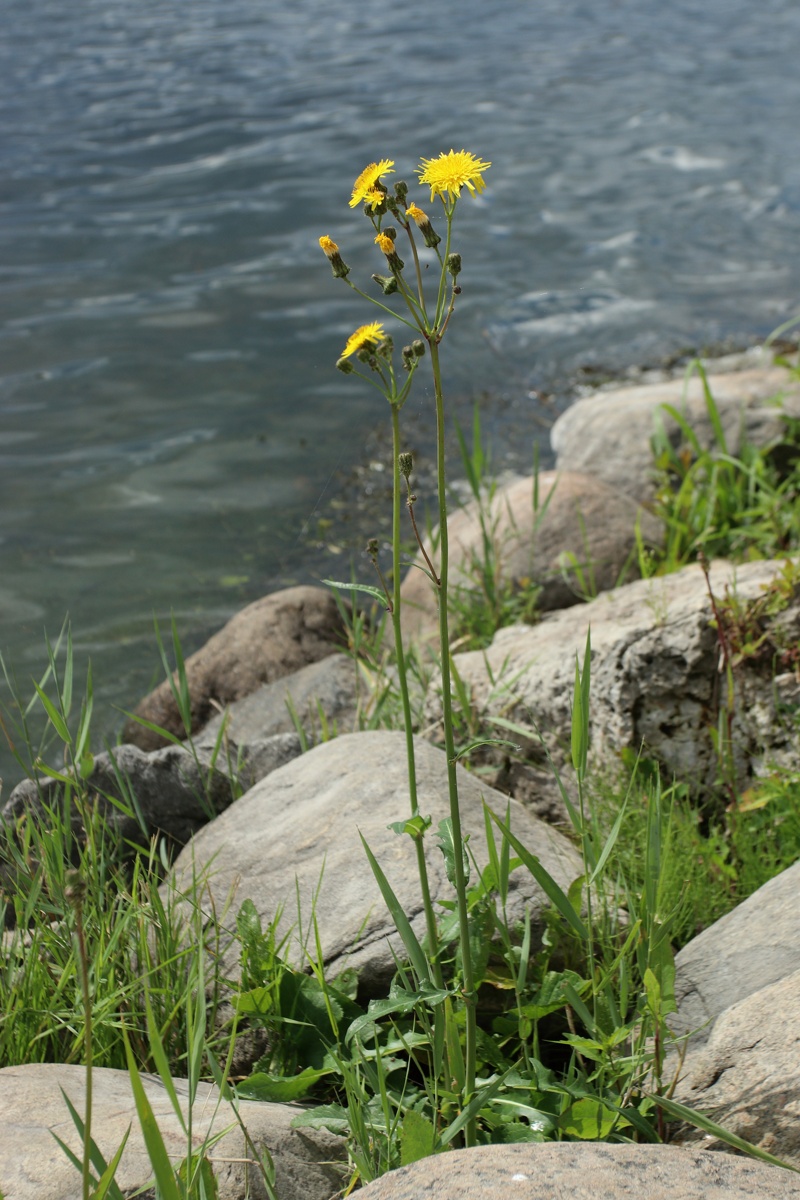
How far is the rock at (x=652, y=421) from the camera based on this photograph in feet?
15.4

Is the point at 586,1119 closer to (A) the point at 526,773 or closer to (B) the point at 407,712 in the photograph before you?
(B) the point at 407,712

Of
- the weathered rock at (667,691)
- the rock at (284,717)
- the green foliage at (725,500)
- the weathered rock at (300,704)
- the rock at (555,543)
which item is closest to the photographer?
the weathered rock at (667,691)

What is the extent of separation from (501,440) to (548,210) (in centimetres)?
376

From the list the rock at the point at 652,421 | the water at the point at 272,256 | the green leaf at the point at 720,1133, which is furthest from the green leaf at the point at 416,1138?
the rock at the point at 652,421

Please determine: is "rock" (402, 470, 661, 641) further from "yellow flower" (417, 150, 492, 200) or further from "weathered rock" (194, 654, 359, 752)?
"yellow flower" (417, 150, 492, 200)

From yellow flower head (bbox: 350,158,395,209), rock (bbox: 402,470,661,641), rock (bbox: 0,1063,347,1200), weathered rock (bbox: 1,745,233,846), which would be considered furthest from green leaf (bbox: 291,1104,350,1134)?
rock (bbox: 402,470,661,641)

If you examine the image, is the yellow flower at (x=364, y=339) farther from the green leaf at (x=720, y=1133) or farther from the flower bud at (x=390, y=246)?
the green leaf at (x=720, y=1133)

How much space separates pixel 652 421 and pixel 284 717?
7.72 ft

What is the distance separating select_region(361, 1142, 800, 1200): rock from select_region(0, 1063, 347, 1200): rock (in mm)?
310

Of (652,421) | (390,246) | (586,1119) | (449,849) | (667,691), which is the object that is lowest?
(586,1119)

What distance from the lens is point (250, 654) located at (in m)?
4.20

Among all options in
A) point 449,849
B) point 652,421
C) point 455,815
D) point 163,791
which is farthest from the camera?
point 652,421

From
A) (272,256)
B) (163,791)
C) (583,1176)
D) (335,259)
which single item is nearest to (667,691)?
(163,791)

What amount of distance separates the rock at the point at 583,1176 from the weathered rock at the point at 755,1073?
167 millimetres
